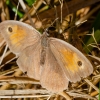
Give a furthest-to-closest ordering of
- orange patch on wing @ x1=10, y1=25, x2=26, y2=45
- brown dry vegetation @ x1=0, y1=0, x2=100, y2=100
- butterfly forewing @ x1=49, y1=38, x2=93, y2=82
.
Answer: brown dry vegetation @ x1=0, y1=0, x2=100, y2=100
orange patch on wing @ x1=10, y1=25, x2=26, y2=45
butterfly forewing @ x1=49, y1=38, x2=93, y2=82

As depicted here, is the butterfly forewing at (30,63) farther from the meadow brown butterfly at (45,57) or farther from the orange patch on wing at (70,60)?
the orange patch on wing at (70,60)

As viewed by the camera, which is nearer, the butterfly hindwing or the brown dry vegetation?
the butterfly hindwing

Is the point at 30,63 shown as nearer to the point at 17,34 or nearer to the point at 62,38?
the point at 17,34

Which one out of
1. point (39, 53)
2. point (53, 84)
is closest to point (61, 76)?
point (53, 84)


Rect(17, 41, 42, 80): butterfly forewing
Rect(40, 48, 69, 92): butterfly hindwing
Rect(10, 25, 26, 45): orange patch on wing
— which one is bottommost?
Rect(40, 48, 69, 92): butterfly hindwing

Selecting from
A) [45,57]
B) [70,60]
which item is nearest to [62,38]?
[45,57]

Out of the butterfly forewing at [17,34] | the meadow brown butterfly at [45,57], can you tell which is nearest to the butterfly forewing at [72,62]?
the meadow brown butterfly at [45,57]

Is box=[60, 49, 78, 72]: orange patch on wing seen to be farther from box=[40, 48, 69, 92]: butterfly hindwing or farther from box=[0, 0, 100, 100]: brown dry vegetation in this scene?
box=[0, 0, 100, 100]: brown dry vegetation

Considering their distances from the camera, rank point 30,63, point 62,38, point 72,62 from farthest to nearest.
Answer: point 62,38 → point 30,63 → point 72,62

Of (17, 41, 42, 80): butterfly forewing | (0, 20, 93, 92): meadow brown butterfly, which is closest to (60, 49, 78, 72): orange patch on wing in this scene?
(0, 20, 93, 92): meadow brown butterfly
